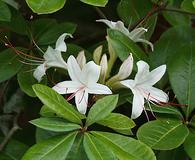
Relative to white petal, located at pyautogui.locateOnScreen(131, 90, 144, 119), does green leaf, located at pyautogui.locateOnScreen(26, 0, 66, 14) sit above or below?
above

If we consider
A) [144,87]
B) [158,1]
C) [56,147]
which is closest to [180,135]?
[144,87]

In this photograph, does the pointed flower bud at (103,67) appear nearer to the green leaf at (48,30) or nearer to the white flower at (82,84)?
the white flower at (82,84)

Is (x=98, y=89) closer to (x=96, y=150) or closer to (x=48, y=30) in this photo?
(x=96, y=150)

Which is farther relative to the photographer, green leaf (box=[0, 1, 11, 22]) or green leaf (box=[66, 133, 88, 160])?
green leaf (box=[0, 1, 11, 22])

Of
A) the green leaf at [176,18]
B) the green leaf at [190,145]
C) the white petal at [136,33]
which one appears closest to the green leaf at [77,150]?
the green leaf at [190,145]

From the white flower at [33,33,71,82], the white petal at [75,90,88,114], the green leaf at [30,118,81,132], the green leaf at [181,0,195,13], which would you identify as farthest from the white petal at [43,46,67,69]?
the green leaf at [181,0,195,13]

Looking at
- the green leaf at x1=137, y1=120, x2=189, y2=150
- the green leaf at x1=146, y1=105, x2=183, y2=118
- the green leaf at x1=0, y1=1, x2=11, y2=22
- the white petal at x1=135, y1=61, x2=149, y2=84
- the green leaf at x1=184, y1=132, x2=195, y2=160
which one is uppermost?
the green leaf at x1=0, y1=1, x2=11, y2=22

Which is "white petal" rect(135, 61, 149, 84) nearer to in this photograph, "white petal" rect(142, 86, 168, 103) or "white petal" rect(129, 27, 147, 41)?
"white petal" rect(142, 86, 168, 103)

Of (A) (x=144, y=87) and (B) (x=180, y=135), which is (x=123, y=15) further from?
(B) (x=180, y=135)
